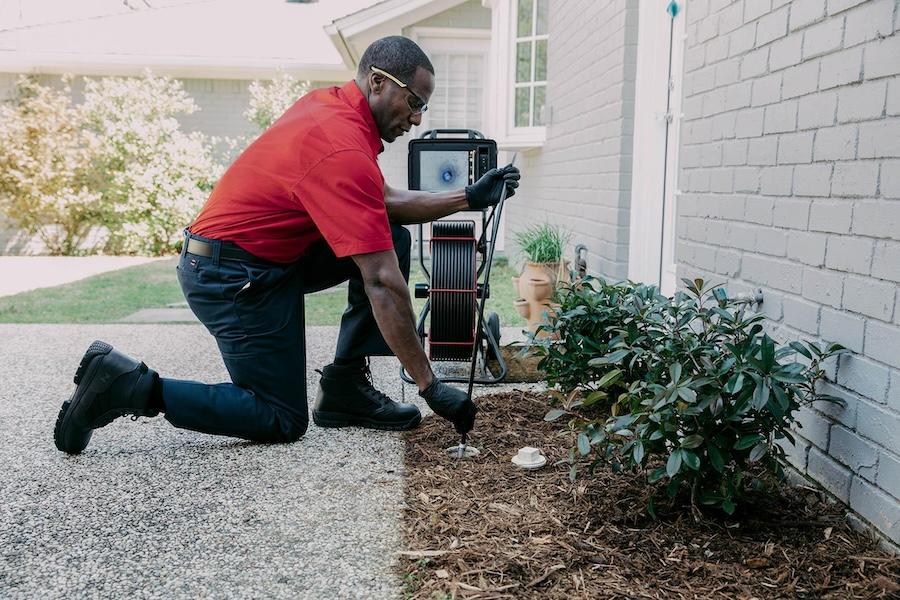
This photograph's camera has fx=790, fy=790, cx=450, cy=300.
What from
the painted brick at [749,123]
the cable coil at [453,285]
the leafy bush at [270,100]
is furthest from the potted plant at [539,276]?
the leafy bush at [270,100]

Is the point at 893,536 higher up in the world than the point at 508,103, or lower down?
lower down

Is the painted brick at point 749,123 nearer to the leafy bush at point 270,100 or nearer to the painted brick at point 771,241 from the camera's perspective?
the painted brick at point 771,241

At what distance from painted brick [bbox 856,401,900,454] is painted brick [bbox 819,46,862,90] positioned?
0.88 meters

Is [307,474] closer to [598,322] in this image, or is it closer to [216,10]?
[598,322]

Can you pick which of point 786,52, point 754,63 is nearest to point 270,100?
point 754,63

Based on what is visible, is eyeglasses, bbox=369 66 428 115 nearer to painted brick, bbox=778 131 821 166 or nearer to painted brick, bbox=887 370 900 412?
painted brick, bbox=778 131 821 166

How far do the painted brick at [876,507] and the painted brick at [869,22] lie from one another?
1.16m

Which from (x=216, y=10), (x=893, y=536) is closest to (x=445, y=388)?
(x=893, y=536)

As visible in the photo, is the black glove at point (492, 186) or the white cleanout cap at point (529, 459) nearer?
the white cleanout cap at point (529, 459)

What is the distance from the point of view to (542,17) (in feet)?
23.6

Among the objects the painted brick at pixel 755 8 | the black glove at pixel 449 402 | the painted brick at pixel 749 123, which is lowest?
the black glove at pixel 449 402

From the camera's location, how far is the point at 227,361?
2.93 m

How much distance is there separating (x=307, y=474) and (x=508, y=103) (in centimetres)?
539

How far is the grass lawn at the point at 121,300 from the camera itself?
6098 mm
